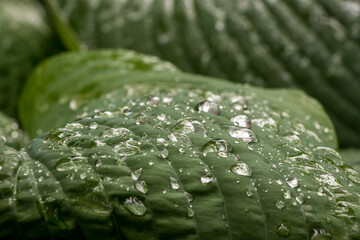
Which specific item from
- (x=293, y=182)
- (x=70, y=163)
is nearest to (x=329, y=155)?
(x=293, y=182)

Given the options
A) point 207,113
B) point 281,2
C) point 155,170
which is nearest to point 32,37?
point 281,2

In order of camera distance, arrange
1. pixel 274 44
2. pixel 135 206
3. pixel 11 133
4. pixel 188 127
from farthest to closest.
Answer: pixel 274 44 → pixel 11 133 → pixel 188 127 → pixel 135 206

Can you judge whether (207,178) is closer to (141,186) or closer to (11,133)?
(141,186)

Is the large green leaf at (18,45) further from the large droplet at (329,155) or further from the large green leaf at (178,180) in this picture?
the large droplet at (329,155)

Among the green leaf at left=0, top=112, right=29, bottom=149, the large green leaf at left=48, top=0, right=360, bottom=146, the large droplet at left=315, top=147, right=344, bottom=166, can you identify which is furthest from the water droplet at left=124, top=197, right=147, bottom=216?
the large green leaf at left=48, top=0, right=360, bottom=146

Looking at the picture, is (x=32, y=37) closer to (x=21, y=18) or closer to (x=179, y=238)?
(x=21, y=18)

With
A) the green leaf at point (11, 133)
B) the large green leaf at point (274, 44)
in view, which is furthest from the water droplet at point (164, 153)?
the large green leaf at point (274, 44)
